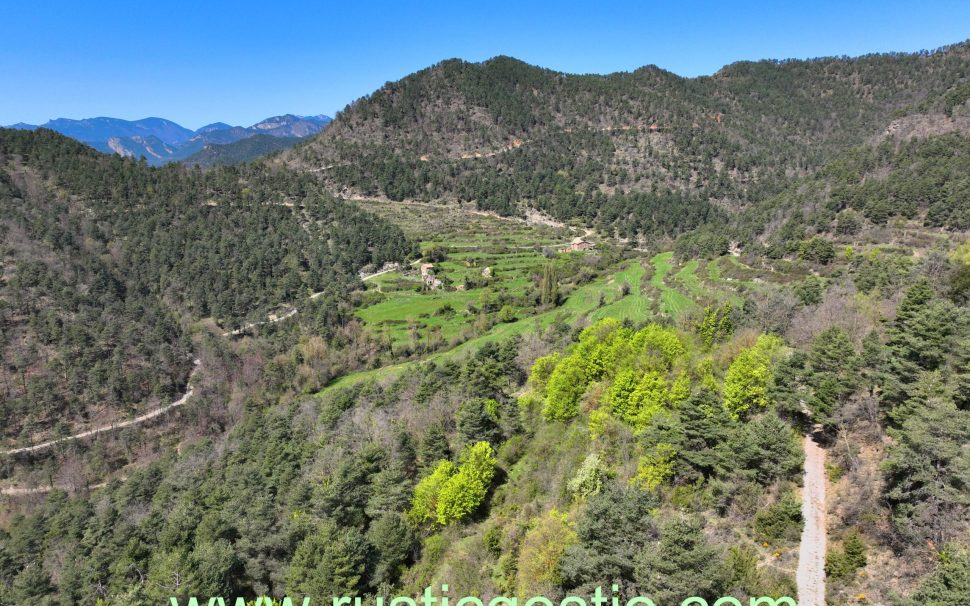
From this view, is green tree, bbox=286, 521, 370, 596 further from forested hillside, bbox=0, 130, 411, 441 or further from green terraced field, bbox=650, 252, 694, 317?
forested hillside, bbox=0, 130, 411, 441

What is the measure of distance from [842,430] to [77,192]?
167419 millimetres

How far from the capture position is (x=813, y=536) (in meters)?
24.2

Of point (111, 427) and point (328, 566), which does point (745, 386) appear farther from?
point (111, 427)

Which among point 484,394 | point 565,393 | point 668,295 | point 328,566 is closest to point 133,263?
point 484,394

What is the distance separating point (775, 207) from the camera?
110 metres

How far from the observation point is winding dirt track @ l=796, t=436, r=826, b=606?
70.2ft

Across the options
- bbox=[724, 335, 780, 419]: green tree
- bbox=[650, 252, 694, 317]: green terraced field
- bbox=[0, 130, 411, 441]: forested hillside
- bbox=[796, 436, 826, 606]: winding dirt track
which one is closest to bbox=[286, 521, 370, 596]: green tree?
bbox=[796, 436, 826, 606]: winding dirt track

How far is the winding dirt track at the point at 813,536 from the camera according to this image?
21.4m

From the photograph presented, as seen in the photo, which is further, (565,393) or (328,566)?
(565,393)

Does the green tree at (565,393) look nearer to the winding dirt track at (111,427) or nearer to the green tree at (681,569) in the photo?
the green tree at (681,569)

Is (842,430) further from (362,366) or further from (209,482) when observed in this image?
(362,366)

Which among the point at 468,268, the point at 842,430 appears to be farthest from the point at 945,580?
the point at 468,268

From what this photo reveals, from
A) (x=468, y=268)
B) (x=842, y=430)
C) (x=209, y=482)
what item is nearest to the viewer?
(x=842, y=430)

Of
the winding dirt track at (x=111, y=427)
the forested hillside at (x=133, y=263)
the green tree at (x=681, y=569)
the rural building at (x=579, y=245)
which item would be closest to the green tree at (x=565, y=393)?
the green tree at (x=681, y=569)
